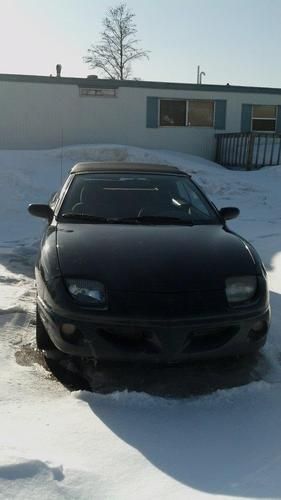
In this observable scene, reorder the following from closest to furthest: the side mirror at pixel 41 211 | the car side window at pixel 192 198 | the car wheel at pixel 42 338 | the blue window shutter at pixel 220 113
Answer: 1. the car wheel at pixel 42 338
2. the side mirror at pixel 41 211
3. the car side window at pixel 192 198
4. the blue window shutter at pixel 220 113

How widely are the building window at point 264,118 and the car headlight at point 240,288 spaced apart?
688 inches

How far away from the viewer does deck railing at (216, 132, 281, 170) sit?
17.7m

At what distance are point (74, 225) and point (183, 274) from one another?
1164 millimetres

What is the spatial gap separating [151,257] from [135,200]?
1320 millimetres

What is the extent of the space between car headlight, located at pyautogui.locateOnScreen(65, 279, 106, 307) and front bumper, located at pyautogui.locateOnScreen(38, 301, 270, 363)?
0.34ft

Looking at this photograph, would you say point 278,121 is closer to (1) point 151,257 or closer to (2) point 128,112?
(2) point 128,112

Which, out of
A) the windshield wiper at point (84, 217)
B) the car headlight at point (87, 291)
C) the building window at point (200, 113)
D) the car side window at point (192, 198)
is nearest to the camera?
the car headlight at point (87, 291)

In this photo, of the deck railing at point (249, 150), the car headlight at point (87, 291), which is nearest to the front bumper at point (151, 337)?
the car headlight at point (87, 291)

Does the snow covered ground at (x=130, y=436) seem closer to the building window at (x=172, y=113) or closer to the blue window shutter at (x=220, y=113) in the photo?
the building window at (x=172, y=113)

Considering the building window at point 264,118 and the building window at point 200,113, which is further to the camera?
the building window at point 264,118

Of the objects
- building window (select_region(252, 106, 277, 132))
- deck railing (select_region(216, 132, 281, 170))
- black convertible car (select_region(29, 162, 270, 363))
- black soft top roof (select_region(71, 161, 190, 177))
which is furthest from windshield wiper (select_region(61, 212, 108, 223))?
building window (select_region(252, 106, 277, 132))

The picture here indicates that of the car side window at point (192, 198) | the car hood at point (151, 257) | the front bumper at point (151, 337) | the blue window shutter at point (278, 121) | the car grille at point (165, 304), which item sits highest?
the blue window shutter at point (278, 121)

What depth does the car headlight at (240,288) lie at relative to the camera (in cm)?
336

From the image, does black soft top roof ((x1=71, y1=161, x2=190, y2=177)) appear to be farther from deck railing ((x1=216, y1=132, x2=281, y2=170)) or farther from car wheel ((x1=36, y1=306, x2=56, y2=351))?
deck railing ((x1=216, y1=132, x2=281, y2=170))
